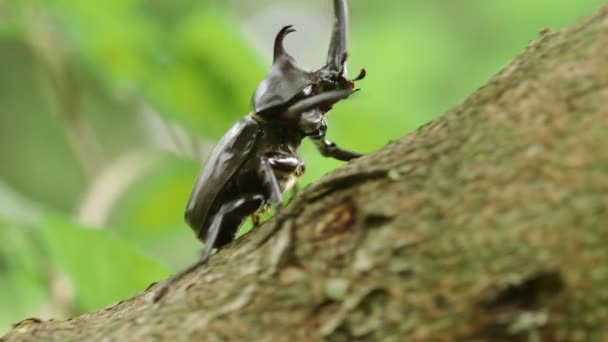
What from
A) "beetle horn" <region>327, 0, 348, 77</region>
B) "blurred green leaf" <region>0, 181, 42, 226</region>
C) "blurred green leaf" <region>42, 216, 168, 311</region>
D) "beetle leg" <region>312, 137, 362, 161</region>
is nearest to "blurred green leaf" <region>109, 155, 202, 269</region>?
"blurred green leaf" <region>0, 181, 42, 226</region>

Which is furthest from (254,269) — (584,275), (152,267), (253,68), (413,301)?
(253,68)

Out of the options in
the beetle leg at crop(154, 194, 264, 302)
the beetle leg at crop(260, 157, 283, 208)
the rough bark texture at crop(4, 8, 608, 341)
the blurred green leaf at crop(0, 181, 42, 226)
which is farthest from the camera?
the blurred green leaf at crop(0, 181, 42, 226)

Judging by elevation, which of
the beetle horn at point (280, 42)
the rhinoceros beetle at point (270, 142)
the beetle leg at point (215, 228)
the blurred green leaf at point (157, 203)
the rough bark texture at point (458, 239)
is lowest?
the rough bark texture at point (458, 239)

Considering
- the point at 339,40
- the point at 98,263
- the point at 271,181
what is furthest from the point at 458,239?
the point at 98,263

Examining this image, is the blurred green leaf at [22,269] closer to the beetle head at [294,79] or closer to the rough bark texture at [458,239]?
the beetle head at [294,79]

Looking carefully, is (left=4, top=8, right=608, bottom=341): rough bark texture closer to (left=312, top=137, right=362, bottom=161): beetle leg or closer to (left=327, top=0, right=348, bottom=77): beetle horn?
(left=327, top=0, right=348, bottom=77): beetle horn

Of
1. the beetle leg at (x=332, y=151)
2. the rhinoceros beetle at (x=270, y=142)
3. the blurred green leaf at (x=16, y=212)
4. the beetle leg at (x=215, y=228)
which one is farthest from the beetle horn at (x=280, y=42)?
the blurred green leaf at (x=16, y=212)

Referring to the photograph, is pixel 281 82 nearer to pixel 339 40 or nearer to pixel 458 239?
pixel 339 40

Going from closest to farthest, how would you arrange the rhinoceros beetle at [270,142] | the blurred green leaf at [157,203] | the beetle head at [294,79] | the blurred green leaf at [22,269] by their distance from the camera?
the rhinoceros beetle at [270,142]
the beetle head at [294,79]
the blurred green leaf at [22,269]
the blurred green leaf at [157,203]
